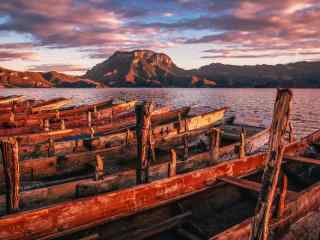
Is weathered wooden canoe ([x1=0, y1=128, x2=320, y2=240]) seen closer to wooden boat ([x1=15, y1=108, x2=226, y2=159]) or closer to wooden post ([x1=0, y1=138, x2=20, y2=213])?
wooden post ([x1=0, y1=138, x2=20, y2=213])

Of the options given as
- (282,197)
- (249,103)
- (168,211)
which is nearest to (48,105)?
(168,211)

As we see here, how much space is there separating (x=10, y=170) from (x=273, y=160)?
22.8 ft

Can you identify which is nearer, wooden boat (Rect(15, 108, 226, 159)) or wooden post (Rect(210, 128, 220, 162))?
wooden post (Rect(210, 128, 220, 162))

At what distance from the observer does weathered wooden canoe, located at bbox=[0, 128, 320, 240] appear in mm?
6793

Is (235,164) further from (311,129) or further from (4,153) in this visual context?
(311,129)

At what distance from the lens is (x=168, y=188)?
9.20 metres

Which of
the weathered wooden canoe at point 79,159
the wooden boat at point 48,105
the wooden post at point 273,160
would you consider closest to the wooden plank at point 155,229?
the wooden post at point 273,160

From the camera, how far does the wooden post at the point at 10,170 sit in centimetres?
759

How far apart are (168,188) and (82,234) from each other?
308cm

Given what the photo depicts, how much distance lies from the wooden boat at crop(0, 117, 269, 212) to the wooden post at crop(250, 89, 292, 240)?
5.59 metres

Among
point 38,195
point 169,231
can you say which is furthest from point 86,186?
point 169,231

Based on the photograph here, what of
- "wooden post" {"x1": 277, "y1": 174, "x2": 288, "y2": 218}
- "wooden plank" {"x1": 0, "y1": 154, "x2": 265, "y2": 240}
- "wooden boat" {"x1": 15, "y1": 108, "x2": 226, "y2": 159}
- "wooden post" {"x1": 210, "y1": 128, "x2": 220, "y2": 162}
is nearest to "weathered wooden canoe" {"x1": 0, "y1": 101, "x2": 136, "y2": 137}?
"wooden boat" {"x1": 15, "y1": 108, "x2": 226, "y2": 159}

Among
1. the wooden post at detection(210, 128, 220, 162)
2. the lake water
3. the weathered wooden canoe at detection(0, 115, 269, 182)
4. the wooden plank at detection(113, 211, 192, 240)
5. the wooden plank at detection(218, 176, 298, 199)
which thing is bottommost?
the lake water

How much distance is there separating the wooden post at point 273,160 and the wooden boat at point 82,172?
18.3 feet
